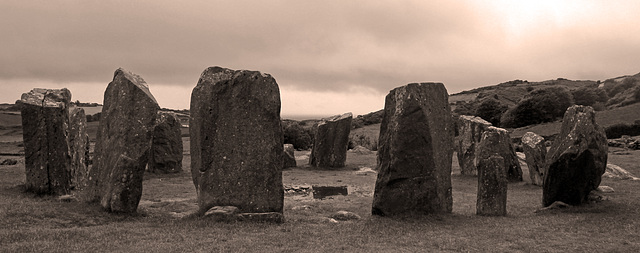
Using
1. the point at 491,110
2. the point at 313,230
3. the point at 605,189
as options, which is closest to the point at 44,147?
the point at 313,230

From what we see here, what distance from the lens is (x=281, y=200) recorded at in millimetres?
14078

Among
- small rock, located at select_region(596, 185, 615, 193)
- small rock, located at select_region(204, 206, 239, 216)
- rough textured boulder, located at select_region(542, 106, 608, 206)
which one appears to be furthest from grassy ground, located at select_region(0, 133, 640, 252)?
small rock, located at select_region(596, 185, 615, 193)

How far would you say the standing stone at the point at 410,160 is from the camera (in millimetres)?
14578

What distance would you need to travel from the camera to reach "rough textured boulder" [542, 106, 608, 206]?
610 inches

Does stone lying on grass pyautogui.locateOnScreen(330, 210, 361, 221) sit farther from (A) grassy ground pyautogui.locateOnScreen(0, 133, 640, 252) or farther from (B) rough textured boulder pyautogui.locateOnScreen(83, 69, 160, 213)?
(B) rough textured boulder pyautogui.locateOnScreen(83, 69, 160, 213)

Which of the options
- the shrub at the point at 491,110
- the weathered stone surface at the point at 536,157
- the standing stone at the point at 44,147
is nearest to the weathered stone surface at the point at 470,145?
the weathered stone surface at the point at 536,157

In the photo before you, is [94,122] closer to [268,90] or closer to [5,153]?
[5,153]

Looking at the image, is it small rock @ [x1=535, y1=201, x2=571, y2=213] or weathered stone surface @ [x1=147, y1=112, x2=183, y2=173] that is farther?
weathered stone surface @ [x1=147, y1=112, x2=183, y2=173]

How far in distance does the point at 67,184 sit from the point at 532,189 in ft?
64.6

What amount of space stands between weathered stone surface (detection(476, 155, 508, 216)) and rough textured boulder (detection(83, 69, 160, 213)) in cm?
1072

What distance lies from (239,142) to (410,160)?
5245 mm

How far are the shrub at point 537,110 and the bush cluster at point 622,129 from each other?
20.8 m

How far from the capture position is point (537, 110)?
68812 millimetres

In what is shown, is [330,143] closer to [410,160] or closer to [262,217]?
[410,160]
